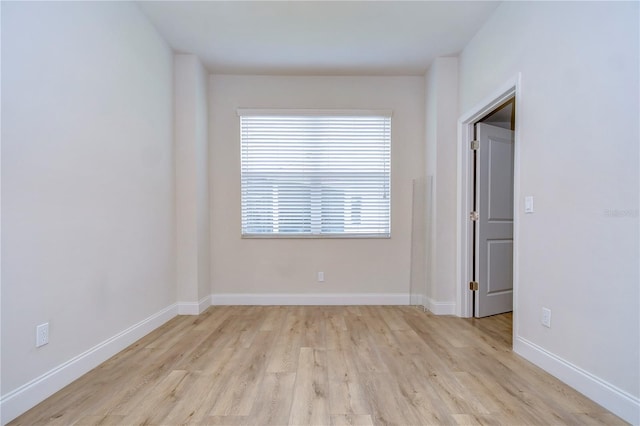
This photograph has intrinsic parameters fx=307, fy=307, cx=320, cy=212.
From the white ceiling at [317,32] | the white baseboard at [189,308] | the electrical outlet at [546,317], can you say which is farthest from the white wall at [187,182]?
the electrical outlet at [546,317]

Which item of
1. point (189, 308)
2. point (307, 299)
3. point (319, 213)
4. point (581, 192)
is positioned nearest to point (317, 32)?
point (319, 213)

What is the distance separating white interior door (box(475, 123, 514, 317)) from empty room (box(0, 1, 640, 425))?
1.0 inches

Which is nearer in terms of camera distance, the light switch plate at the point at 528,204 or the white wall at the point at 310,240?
the light switch plate at the point at 528,204

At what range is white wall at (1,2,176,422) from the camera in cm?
156

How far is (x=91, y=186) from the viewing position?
2.05 m

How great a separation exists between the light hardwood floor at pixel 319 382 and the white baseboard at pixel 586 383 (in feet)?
0.14

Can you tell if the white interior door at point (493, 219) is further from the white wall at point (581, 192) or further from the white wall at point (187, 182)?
the white wall at point (187, 182)

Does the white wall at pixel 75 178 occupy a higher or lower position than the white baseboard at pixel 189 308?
higher

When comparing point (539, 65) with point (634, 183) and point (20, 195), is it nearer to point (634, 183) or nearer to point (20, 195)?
point (634, 183)

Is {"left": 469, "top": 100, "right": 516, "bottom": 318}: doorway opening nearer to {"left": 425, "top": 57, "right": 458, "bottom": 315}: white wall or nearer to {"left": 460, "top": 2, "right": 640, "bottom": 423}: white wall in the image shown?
{"left": 425, "top": 57, "right": 458, "bottom": 315}: white wall

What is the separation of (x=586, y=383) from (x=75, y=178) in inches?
128

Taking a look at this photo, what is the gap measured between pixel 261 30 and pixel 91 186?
1979 mm

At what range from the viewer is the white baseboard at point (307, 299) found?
369cm

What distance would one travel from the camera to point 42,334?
1.70 metres
